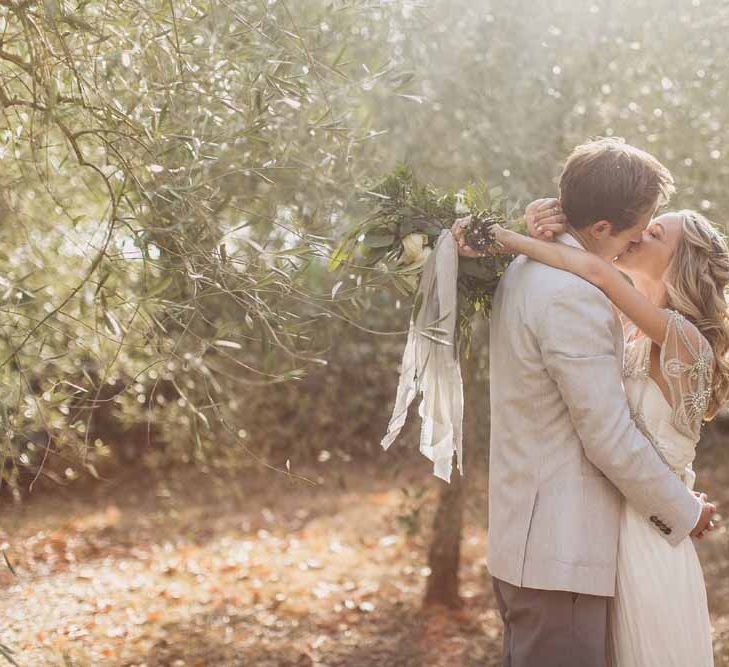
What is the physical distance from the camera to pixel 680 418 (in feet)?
8.98

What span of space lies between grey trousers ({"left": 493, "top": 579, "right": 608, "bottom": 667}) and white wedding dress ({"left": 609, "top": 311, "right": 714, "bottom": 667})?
0.33 feet

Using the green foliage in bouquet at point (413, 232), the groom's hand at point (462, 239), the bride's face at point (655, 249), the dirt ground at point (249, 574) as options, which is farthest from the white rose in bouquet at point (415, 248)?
the dirt ground at point (249, 574)

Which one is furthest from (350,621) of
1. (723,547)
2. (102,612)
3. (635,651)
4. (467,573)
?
(635,651)

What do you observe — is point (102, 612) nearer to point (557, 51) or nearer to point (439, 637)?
point (439, 637)

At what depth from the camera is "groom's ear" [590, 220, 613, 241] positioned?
8.77ft

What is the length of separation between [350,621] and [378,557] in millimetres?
1610

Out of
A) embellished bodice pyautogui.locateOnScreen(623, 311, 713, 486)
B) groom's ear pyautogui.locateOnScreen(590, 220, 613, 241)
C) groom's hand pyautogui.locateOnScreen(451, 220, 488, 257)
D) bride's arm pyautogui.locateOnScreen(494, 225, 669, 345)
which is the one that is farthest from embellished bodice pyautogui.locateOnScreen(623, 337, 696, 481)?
groom's hand pyautogui.locateOnScreen(451, 220, 488, 257)

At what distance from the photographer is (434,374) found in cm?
295

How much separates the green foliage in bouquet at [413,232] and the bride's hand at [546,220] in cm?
12

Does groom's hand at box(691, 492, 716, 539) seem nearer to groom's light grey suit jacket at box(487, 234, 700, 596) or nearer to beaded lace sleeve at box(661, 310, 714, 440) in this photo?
groom's light grey suit jacket at box(487, 234, 700, 596)

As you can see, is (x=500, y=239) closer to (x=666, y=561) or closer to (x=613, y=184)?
(x=613, y=184)

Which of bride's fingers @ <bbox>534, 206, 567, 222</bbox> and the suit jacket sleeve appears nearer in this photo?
the suit jacket sleeve

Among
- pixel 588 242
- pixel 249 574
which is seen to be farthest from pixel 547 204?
pixel 249 574

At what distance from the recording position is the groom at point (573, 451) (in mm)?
2479
